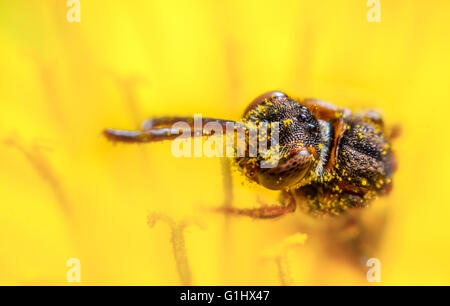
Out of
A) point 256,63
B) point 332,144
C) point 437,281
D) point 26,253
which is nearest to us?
point 332,144

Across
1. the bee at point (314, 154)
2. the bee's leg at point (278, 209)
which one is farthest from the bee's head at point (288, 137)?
the bee's leg at point (278, 209)

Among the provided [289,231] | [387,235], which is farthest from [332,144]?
[387,235]

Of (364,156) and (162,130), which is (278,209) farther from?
(162,130)

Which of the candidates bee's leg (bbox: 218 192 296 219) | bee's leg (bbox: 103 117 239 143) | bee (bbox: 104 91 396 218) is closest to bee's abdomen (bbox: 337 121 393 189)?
bee (bbox: 104 91 396 218)

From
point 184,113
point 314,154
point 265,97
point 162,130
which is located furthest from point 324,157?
point 184,113

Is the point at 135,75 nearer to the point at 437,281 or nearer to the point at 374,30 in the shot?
the point at 374,30

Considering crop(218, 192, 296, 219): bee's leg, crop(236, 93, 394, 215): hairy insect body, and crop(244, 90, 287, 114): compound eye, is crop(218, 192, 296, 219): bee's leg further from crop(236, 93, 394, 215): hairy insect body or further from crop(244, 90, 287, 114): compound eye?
crop(244, 90, 287, 114): compound eye
